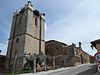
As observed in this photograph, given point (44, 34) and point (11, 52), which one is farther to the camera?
point (44, 34)

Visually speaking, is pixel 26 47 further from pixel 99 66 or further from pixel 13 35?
pixel 99 66

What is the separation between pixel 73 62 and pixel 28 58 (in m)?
11.7

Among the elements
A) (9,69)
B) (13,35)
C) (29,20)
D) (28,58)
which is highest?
(29,20)

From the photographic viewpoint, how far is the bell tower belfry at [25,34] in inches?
1317

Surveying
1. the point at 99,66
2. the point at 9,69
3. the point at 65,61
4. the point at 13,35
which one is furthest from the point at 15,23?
the point at 99,66

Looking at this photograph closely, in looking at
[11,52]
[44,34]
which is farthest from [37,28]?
[11,52]

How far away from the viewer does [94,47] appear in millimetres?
12406

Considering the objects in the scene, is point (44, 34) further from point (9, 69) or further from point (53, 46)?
point (9, 69)

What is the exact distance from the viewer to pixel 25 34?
33.9 metres

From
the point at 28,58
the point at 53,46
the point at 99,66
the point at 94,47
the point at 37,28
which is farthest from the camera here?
the point at 53,46

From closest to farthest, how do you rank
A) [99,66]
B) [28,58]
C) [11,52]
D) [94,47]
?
[99,66] → [94,47] → [28,58] → [11,52]

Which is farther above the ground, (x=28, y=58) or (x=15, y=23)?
(x=15, y=23)

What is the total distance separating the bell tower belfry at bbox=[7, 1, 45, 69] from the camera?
33450 millimetres

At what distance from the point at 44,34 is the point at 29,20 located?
22.2 feet
